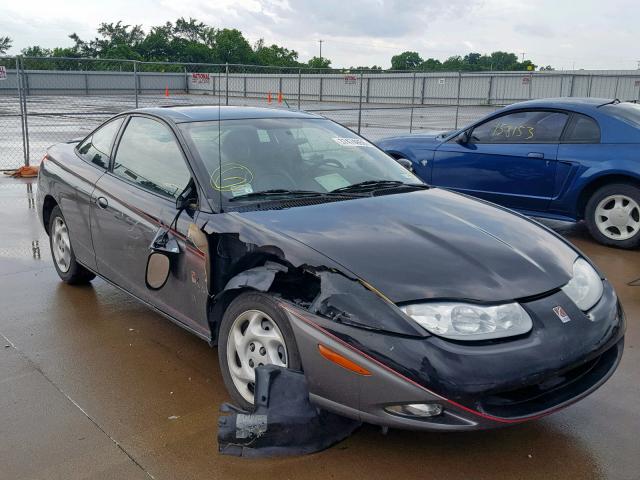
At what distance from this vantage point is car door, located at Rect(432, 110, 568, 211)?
714cm

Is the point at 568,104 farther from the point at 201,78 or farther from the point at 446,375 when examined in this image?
the point at 201,78

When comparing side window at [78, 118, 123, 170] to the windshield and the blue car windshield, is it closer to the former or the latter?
the windshield

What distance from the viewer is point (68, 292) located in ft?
17.3

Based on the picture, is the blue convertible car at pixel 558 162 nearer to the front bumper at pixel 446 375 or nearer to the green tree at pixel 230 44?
the front bumper at pixel 446 375

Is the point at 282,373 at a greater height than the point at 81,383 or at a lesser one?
greater

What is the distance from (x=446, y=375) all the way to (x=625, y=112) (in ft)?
18.2

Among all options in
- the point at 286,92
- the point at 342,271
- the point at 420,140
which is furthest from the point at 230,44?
the point at 342,271

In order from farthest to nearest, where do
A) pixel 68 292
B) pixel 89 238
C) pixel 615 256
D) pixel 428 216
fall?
pixel 615 256 < pixel 68 292 < pixel 89 238 < pixel 428 216

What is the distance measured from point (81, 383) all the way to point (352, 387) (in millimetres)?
1795

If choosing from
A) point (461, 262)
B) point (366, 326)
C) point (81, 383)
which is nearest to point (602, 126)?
point (461, 262)

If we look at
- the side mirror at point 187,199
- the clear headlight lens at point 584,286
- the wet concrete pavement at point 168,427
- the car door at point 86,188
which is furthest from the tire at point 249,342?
the car door at point 86,188

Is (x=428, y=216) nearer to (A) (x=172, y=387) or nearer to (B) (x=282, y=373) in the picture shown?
(B) (x=282, y=373)

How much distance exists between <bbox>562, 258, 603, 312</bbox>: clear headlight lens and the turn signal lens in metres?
1.08

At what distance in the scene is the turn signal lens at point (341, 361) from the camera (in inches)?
105
